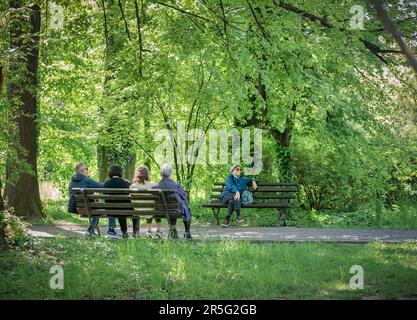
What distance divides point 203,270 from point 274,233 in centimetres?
505

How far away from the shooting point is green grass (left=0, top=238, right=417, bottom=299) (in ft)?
24.2

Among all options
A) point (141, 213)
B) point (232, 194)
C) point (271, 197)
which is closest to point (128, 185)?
point (141, 213)

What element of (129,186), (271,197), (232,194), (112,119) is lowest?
(271,197)

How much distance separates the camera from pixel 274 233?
13211 millimetres

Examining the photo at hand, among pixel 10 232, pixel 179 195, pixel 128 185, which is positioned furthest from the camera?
pixel 128 185

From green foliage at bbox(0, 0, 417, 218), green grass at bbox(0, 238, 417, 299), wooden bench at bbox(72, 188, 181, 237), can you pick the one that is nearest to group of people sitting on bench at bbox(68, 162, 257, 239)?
wooden bench at bbox(72, 188, 181, 237)

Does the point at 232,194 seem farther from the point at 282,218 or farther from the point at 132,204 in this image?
the point at 132,204

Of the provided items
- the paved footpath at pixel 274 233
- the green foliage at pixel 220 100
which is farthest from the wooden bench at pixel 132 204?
the green foliage at pixel 220 100

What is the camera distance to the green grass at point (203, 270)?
24.2 feet

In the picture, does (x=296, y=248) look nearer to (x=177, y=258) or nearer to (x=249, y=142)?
(x=177, y=258)

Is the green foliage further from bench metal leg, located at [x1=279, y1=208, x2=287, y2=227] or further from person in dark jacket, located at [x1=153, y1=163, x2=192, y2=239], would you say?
bench metal leg, located at [x1=279, y1=208, x2=287, y2=227]

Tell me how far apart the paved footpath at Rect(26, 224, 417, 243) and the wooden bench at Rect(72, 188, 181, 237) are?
772mm

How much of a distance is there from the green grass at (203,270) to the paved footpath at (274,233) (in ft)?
4.01

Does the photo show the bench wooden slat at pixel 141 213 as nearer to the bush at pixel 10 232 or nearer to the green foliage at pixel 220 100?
the bush at pixel 10 232
